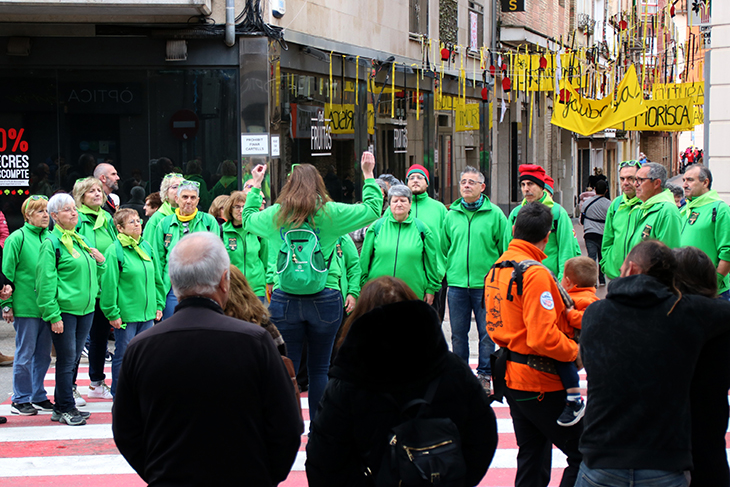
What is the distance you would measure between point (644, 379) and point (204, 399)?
172 centimetres

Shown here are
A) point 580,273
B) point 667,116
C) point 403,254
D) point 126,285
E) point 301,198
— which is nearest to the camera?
point 580,273

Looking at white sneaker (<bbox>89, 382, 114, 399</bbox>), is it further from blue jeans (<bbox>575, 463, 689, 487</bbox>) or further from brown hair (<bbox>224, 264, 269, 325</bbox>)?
blue jeans (<bbox>575, 463, 689, 487</bbox>)

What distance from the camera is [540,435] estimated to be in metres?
4.54

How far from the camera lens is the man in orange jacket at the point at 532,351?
4246mm

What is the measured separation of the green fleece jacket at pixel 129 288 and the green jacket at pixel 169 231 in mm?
395

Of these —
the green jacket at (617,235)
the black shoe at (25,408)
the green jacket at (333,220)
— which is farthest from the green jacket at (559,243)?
the black shoe at (25,408)

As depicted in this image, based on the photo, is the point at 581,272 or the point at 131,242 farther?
the point at 131,242

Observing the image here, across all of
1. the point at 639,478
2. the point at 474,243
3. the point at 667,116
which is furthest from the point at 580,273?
the point at 667,116

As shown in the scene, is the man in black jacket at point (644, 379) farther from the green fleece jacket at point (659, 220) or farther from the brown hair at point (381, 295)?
the green fleece jacket at point (659, 220)

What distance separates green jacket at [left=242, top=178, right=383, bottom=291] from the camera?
5.75m

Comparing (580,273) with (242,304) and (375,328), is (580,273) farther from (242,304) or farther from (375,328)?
(375,328)

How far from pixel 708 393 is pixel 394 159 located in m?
15.3

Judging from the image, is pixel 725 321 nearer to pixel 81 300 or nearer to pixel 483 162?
pixel 81 300

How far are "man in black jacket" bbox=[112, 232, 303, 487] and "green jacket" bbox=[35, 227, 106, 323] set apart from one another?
12.5ft
